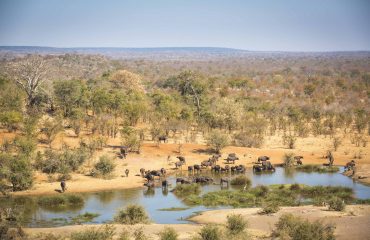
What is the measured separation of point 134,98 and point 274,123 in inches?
731

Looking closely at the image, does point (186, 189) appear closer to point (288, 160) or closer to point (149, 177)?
point (149, 177)

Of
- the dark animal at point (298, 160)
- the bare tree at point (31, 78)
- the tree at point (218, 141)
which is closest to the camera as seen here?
the dark animal at point (298, 160)

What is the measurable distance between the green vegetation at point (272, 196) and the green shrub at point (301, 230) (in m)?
7.08

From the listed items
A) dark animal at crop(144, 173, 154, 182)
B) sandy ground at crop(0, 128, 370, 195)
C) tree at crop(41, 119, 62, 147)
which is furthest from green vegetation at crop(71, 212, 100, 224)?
tree at crop(41, 119, 62, 147)

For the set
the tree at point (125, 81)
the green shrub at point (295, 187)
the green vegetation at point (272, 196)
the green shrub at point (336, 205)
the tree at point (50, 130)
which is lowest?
the green vegetation at point (272, 196)

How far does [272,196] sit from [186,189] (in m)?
5.61

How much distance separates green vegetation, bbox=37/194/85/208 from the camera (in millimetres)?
30328

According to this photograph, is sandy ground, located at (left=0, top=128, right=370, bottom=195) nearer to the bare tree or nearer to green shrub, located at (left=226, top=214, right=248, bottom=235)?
the bare tree

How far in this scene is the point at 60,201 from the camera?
3047 cm

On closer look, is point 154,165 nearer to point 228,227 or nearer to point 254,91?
point 228,227

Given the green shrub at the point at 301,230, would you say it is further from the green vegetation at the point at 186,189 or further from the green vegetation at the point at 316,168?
the green vegetation at the point at 316,168

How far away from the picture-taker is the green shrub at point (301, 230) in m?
21.1

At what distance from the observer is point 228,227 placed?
76.9ft

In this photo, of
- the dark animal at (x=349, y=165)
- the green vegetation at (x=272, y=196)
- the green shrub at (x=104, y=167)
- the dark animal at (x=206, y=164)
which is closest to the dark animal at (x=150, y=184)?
the green vegetation at (x=272, y=196)
